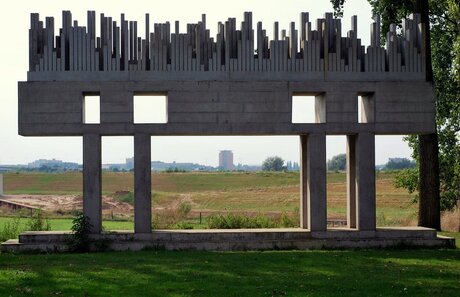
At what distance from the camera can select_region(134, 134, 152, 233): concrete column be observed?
2352 cm

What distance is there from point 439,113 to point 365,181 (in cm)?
1236

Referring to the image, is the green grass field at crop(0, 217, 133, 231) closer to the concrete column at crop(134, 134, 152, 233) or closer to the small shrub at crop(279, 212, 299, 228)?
the small shrub at crop(279, 212, 299, 228)

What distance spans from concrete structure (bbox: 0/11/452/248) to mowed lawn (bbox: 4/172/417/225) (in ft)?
91.6

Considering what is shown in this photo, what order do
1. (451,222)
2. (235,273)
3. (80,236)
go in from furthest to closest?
1. (451,222)
2. (80,236)
3. (235,273)

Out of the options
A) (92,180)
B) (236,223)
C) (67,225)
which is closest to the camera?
(92,180)

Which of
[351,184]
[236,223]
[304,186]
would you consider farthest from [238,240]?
[236,223]

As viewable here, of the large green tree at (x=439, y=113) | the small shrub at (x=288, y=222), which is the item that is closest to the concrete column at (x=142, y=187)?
the small shrub at (x=288, y=222)

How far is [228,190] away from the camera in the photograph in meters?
78.1

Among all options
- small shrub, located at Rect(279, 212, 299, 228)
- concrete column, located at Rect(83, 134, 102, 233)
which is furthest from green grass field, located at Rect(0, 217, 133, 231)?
concrete column, located at Rect(83, 134, 102, 233)

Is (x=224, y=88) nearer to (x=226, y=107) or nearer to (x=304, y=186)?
(x=226, y=107)

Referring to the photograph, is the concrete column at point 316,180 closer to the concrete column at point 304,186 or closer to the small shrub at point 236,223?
the concrete column at point 304,186

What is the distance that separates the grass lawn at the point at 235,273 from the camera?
1532cm

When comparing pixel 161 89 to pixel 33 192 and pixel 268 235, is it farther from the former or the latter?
pixel 33 192

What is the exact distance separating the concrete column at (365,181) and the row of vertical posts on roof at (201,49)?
7.65 ft
